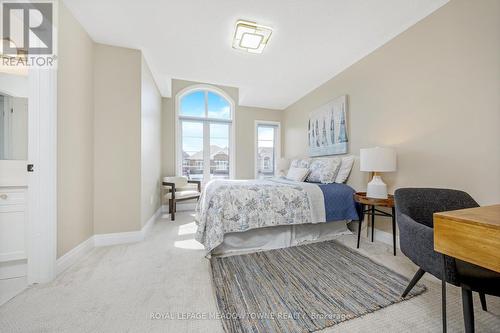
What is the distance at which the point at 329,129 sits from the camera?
10.9ft

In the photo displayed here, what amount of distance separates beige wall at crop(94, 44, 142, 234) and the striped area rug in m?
1.42

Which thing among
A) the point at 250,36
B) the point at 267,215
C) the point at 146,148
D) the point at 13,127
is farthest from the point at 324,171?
the point at 13,127

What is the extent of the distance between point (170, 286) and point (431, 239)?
71.6 inches

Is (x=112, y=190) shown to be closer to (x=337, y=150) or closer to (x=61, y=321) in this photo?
(x=61, y=321)

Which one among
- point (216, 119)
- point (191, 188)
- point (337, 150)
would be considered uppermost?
point (216, 119)

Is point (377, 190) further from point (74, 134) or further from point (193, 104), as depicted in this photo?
point (193, 104)

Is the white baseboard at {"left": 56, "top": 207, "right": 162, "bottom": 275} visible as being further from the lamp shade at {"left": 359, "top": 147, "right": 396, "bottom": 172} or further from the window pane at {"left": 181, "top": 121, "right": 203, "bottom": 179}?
the lamp shade at {"left": 359, "top": 147, "right": 396, "bottom": 172}

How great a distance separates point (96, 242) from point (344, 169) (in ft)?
11.3

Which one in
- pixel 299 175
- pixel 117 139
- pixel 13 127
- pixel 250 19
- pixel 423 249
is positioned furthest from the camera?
pixel 299 175

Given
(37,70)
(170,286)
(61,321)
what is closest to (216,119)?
(37,70)

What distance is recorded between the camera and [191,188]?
405cm

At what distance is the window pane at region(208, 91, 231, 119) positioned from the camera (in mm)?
4703

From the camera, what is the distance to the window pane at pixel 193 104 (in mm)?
4504

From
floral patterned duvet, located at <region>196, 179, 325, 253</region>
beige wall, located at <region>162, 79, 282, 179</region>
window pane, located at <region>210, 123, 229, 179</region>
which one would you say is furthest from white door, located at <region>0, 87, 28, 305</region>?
window pane, located at <region>210, 123, 229, 179</region>
